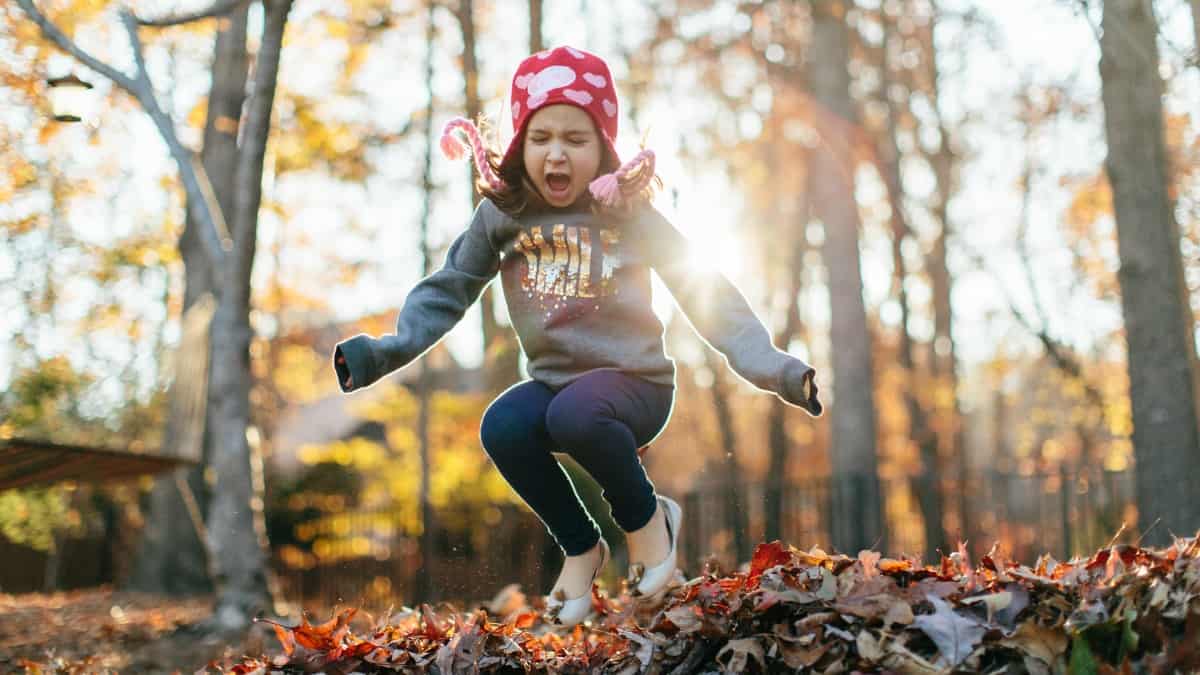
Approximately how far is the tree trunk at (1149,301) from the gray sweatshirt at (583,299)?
3903 mm

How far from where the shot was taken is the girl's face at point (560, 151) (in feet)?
10.6

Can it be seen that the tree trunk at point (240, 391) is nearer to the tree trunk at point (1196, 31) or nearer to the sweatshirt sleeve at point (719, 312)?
the sweatshirt sleeve at point (719, 312)

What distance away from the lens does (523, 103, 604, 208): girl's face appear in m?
3.22

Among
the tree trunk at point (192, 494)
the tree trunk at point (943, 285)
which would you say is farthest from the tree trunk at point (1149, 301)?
the tree trunk at point (943, 285)

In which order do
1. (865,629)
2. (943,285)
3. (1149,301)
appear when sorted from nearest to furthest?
(865,629) → (1149,301) → (943,285)

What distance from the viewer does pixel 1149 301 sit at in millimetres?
6242

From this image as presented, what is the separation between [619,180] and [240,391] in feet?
13.4

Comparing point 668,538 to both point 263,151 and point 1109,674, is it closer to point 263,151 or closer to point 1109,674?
point 1109,674

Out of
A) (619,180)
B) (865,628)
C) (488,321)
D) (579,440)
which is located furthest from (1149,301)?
(488,321)

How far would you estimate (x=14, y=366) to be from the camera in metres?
5.41

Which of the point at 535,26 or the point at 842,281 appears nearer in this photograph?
the point at 535,26

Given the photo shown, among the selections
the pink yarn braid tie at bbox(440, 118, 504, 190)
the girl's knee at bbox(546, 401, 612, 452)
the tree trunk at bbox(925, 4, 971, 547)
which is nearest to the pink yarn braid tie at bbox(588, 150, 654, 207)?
the pink yarn braid tie at bbox(440, 118, 504, 190)

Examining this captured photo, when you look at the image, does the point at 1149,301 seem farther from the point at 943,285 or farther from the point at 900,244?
the point at 943,285

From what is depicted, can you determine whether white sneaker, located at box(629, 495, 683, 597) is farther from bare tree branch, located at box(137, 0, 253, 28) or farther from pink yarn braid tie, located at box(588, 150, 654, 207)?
bare tree branch, located at box(137, 0, 253, 28)
